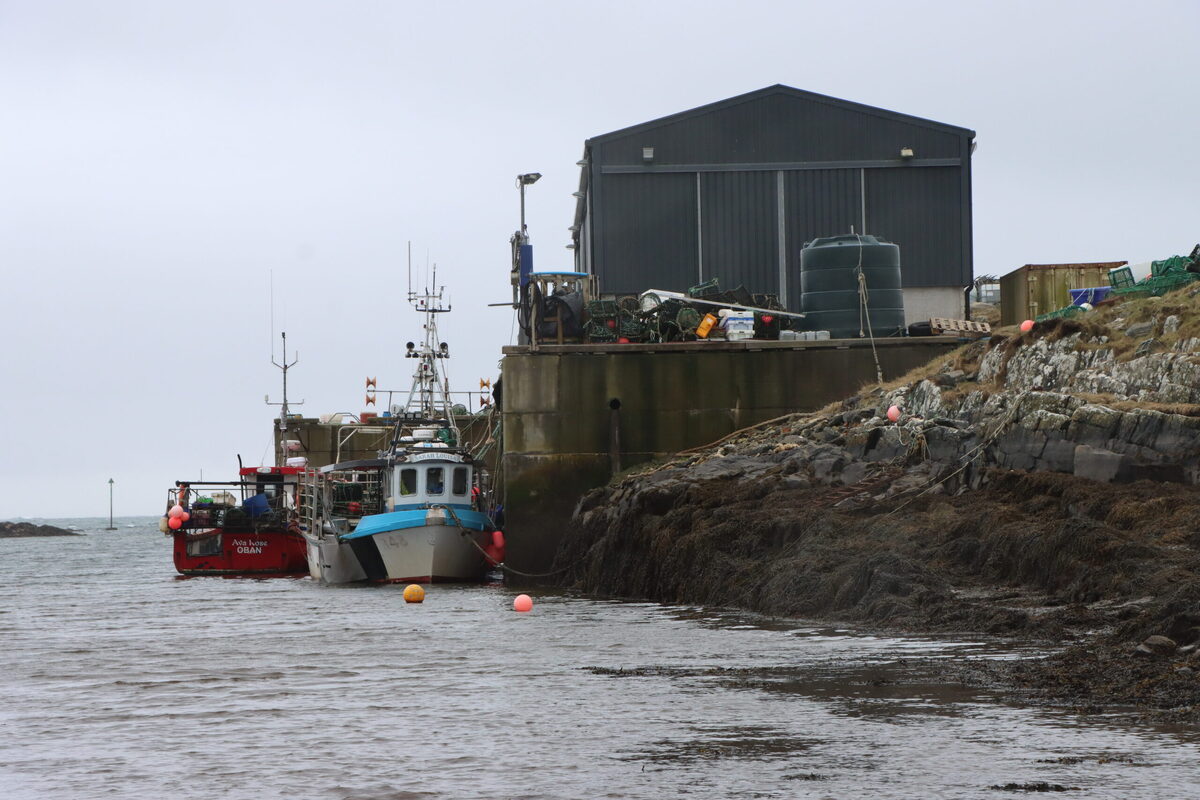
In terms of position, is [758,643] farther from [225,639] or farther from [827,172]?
[827,172]

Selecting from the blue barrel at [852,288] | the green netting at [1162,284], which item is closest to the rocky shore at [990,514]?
the green netting at [1162,284]

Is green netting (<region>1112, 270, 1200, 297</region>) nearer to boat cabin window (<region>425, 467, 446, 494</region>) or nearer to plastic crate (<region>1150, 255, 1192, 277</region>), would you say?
plastic crate (<region>1150, 255, 1192, 277</region>)

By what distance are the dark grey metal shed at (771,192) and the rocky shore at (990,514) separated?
27.3ft

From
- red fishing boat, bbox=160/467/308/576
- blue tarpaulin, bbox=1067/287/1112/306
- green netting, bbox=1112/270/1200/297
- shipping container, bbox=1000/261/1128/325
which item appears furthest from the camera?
red fishing boat, bbox=160/467/308/576

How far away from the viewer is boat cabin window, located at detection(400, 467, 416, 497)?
31.4m

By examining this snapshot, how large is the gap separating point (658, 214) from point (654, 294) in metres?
3.82

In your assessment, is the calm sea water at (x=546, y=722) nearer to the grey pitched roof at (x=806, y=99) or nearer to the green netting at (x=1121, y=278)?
the green netting at (x=1121, y=278)

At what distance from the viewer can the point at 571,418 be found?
90.0 ft

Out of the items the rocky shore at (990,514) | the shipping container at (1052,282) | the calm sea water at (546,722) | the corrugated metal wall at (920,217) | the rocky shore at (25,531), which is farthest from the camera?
the rocky shore at (25,531)

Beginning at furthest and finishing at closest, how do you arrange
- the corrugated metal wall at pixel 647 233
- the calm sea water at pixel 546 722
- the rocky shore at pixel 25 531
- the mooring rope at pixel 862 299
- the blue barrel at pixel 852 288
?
the rocky shore at pixel 25 531 → the corrugated metal wall at pixel 647 233 → the blue barrel at pixel 852 288 → the mooring rope at pixel 862 299 → the calm sea water at pixel 546 722

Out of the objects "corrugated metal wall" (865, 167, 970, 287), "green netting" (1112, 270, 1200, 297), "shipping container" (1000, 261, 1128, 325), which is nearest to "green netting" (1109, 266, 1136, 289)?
"green netting" (1112, 270, 1200, 297)

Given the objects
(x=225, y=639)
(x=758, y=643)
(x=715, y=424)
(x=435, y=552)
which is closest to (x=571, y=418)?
(x=715, y=424)

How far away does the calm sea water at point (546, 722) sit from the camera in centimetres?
803

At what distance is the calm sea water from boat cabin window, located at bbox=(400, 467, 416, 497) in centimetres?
1302
